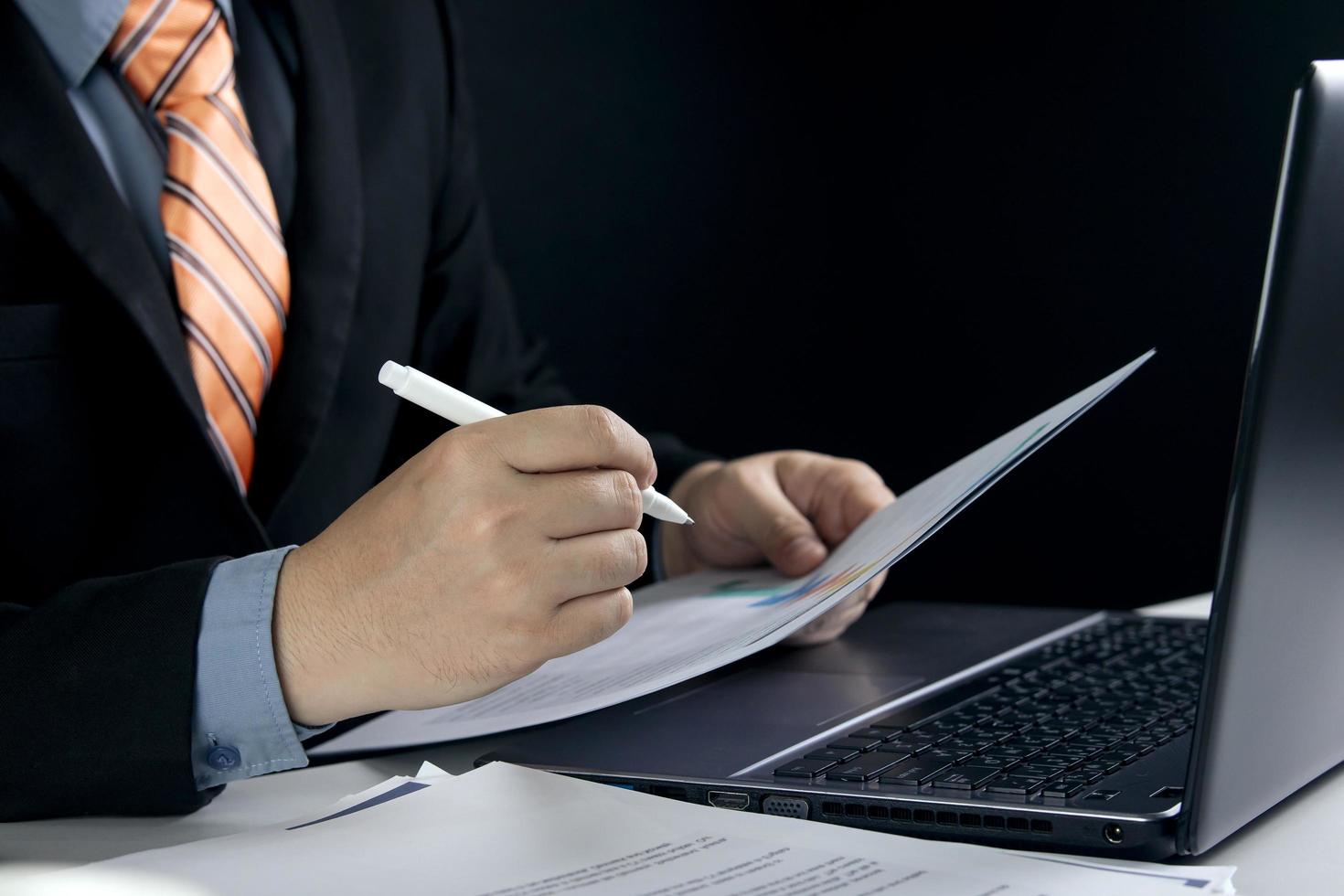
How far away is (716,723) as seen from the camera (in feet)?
2.47

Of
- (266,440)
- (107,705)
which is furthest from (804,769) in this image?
(266,440)

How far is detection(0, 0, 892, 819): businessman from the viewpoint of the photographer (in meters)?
0.66

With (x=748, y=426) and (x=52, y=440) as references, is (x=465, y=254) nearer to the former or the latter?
(x=52, y=440)

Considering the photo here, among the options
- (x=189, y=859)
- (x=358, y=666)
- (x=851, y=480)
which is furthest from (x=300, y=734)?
(x=851, y=480)

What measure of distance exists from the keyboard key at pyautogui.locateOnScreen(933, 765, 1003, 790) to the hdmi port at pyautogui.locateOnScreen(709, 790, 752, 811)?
3.6 inches

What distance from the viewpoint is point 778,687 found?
0.84 m

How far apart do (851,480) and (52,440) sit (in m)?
0.67

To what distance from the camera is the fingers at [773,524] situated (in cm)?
105

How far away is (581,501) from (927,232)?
6.11 ft

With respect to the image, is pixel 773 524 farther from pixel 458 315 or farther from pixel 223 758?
pixel 458 315

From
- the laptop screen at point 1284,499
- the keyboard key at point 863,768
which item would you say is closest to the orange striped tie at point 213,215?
the keyboard key at point 863,768

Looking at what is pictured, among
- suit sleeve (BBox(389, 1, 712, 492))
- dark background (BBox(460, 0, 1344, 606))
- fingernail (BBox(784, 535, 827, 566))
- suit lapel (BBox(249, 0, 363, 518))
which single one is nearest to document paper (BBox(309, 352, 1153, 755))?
Result: fingernail (BBox(784, 535, 827, 566))

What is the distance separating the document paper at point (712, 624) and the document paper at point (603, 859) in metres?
0.10

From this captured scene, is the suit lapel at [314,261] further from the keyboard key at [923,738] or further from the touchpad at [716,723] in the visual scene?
the keyboard key at [923,738]
